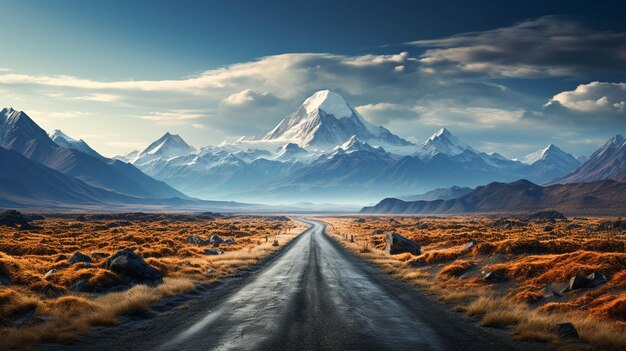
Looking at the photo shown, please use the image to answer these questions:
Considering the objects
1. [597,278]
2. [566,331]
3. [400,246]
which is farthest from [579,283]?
[400,246]

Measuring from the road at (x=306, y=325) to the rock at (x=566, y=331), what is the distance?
1293 mm

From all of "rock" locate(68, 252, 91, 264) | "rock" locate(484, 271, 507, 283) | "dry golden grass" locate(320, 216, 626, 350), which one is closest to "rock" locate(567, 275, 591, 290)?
"dry golden grass" locate(320, 216, 626, 350)

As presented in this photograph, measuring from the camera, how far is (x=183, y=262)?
35.2 meters

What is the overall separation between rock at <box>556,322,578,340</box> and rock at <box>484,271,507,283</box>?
1033 centimetres

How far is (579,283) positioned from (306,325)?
12.7 m

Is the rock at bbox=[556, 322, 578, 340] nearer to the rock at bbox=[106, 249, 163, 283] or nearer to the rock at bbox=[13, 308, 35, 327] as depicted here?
the rock at bbox=[13, 308, 35, 327]

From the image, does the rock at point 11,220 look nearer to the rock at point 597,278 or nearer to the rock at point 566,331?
the rock at point 597,278

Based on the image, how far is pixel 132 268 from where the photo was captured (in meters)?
26.3

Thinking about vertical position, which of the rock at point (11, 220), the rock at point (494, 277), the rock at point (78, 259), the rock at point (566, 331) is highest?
the rock at point (494, 277)

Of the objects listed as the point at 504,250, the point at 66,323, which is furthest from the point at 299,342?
the point at 504,250

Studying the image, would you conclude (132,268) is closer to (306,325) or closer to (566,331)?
(306,325)

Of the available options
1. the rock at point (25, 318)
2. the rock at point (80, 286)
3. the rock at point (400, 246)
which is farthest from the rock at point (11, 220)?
the rock at point (25, 318)

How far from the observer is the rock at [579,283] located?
20703mm

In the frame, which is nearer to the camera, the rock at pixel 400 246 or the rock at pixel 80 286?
the rock at pixel 80 286
